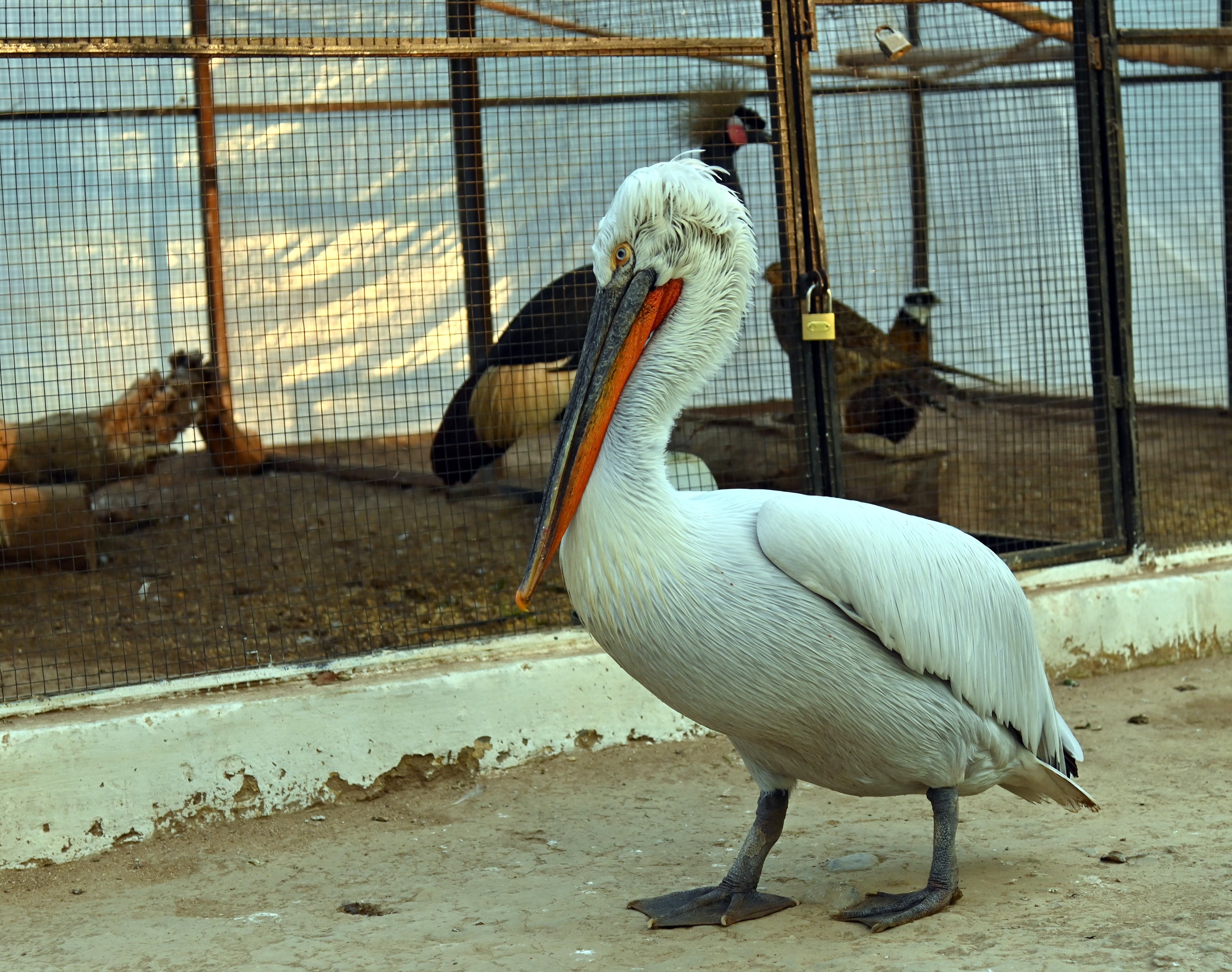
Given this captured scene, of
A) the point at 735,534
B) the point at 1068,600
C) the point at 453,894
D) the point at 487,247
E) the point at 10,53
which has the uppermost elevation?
the point at 10,53

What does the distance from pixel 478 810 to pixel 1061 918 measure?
5.93ft

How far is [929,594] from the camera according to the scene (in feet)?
9.27

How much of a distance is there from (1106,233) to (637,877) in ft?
10.6

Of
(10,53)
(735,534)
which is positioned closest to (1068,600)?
(735,534)

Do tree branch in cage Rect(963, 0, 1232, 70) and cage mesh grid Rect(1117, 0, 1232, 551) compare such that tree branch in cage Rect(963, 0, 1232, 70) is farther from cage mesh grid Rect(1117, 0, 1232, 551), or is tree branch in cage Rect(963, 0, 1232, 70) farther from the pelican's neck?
the pelican's neck

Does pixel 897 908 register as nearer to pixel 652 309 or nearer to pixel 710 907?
pixel 710 907

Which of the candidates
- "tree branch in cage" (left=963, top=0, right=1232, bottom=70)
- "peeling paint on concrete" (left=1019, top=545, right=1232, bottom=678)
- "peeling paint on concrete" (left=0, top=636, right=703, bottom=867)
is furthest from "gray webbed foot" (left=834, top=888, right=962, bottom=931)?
"tree branch in cage" (left=963, top=0, right=1232, bottom=70)

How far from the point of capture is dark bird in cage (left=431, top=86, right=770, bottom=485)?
5043mm

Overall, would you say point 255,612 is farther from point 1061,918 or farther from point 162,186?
point 1061,918

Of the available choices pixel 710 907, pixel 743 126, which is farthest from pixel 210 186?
pixel 710 907

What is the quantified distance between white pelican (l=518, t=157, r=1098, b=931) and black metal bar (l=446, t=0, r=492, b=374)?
1.97 meters

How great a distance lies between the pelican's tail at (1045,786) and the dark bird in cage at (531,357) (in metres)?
2.57

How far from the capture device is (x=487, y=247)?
195 inches

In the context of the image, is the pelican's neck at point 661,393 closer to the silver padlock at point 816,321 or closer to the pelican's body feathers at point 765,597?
the pelican's body feathers at point 765,597
